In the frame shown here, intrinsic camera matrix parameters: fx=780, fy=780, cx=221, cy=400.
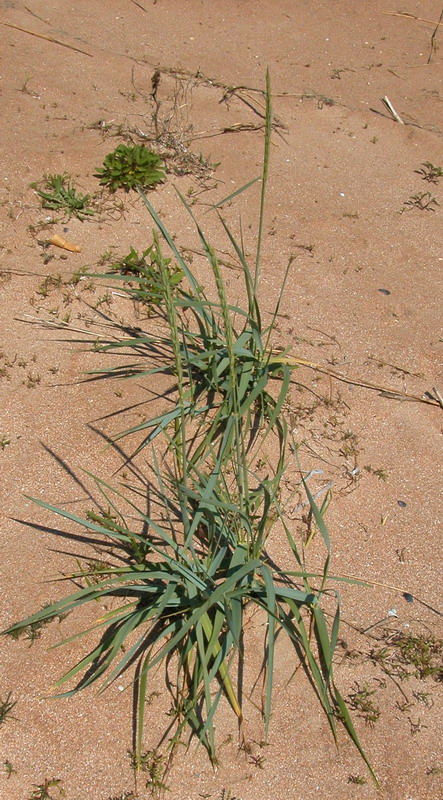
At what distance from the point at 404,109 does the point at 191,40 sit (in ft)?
4.71

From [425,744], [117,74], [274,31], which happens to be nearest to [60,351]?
[425,744]

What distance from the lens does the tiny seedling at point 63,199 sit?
143 inches

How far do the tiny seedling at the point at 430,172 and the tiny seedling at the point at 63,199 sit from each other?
1.84 meters

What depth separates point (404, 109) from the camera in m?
4.74

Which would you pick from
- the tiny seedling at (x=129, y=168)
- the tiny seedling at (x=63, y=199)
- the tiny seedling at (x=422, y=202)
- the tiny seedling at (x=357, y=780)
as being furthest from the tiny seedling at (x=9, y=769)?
the tiny seedling at (x=422, y=202)

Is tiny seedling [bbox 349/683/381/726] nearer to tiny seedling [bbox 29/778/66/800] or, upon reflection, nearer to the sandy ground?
the sandy ground

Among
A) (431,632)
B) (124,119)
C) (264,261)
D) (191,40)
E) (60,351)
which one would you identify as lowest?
(431,632)

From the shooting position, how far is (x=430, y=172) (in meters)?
4.29

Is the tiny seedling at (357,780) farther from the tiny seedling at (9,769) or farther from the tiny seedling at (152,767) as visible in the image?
the tiny seedling at (9,769)

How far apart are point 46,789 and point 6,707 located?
0.78ft

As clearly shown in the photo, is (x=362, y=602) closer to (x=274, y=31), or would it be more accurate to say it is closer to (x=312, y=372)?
(x=312, y=372)

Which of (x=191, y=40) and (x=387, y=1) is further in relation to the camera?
(x=387, y=1)

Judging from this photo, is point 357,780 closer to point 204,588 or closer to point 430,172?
point 204,588

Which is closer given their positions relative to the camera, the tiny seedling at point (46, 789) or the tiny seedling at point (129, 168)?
the tiny seedling at point (46, 789)
